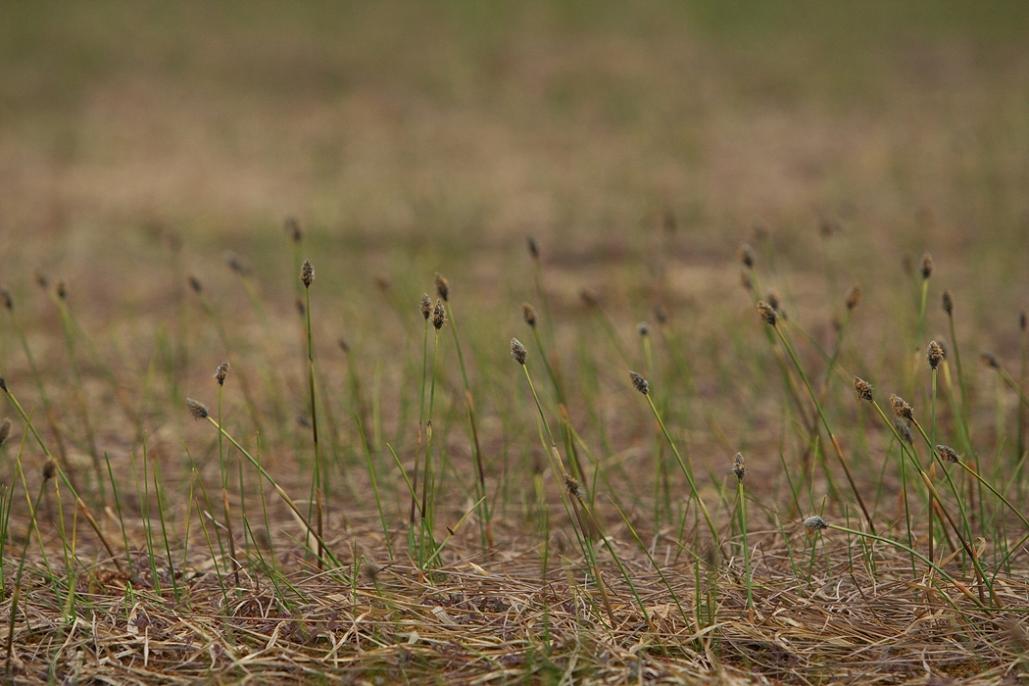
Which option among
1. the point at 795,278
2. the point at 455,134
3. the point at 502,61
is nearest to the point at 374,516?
the point at 795,278

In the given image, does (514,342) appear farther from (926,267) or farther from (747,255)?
(926,267)

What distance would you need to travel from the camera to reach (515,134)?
809cm

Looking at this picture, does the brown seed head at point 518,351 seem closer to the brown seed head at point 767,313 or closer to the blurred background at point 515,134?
the brown seed head at point 767,313

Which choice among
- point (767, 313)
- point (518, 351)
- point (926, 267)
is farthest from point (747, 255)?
point (518, 351)

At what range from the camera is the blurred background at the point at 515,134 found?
5387mm

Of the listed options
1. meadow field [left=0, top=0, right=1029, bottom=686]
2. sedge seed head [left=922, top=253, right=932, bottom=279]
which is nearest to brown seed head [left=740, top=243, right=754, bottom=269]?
meadow field [left=0, top=0, right=1029, bottom=686]

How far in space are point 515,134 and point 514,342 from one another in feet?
21.7

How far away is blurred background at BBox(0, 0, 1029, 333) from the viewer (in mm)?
5387

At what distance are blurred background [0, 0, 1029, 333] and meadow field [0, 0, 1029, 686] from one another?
0.16ft

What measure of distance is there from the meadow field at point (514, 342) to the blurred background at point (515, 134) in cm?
5

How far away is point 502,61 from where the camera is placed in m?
9.62

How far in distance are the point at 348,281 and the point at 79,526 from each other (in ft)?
7.87

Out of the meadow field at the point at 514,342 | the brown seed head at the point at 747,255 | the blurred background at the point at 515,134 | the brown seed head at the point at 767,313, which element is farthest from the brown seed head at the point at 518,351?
the blurred background at the point at 515,134

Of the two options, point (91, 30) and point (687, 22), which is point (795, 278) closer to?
point (687, 22)
